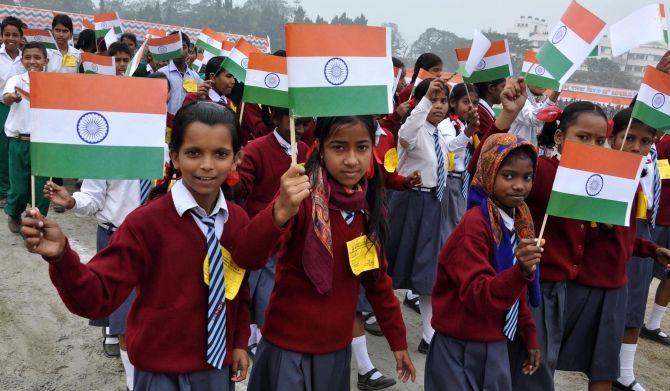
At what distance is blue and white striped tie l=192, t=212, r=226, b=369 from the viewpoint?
208 centimetres

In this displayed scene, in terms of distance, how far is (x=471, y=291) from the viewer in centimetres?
239

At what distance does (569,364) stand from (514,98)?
5.02ft

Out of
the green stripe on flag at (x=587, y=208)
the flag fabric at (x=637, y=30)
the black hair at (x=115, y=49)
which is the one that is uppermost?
the flag fabric at (x=637, y=30)

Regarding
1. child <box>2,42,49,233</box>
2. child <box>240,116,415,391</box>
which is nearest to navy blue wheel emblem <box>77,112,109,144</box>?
child <box>240,116,415,391</box>

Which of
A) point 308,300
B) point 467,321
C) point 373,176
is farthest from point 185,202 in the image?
point 467,321

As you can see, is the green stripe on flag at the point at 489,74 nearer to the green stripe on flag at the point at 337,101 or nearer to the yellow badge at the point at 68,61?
the green stripe on flag at the point at 337,101

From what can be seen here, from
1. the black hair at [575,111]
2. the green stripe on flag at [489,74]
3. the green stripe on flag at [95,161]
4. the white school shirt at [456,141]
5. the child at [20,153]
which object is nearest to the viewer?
the green stripe on flag at [95,161]

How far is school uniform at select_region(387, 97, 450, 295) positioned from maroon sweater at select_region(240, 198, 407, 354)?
2.15 meters

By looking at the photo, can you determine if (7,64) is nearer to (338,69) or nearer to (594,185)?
(338,69)

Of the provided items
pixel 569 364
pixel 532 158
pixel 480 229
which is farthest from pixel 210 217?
pixel 569 364

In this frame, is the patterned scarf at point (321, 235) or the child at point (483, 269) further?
the child at point (483, 269)

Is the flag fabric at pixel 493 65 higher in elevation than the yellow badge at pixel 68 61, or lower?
higher

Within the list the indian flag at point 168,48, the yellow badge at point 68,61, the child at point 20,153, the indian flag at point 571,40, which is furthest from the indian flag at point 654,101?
the yellow badge at point 68,61

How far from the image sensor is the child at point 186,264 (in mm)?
2012
